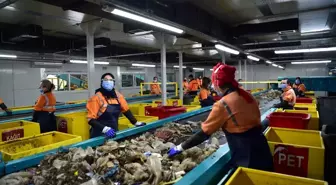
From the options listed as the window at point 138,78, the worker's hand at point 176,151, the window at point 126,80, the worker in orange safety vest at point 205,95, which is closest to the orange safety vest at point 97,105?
the worker's hand at point 176,151

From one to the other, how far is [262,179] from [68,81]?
13.4 m

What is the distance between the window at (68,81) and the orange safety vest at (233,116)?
12566 mm

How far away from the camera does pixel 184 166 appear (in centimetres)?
216

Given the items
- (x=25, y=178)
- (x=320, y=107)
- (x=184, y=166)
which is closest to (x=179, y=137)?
(x=184, y=166)

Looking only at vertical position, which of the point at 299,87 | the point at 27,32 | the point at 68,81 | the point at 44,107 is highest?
the point at 27,32

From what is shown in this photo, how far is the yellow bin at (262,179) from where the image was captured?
1636mm

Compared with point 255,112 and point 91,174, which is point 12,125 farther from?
point 255,112

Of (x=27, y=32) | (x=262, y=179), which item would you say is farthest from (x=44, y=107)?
(x=262, y=179)

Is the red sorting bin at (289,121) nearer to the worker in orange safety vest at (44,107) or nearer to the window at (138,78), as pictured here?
the worker in orange safety vest at (44,107)

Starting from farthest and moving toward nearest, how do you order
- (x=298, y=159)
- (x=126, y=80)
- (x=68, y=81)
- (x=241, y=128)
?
1. (x=126, y=80)
2. (x=68, y=81)
3. (x=298, y=159)
4. (x=241, y=128)

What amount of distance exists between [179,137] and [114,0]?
226 centimetres

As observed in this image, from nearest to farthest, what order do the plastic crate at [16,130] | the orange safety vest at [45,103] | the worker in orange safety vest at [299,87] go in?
the plastic crate at [16,130] < the orange safety vest at [45,103] < the worker in orange safety vest at [299,87]

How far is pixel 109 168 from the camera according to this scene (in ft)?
6.78

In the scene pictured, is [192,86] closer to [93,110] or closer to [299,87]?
[299,87]
